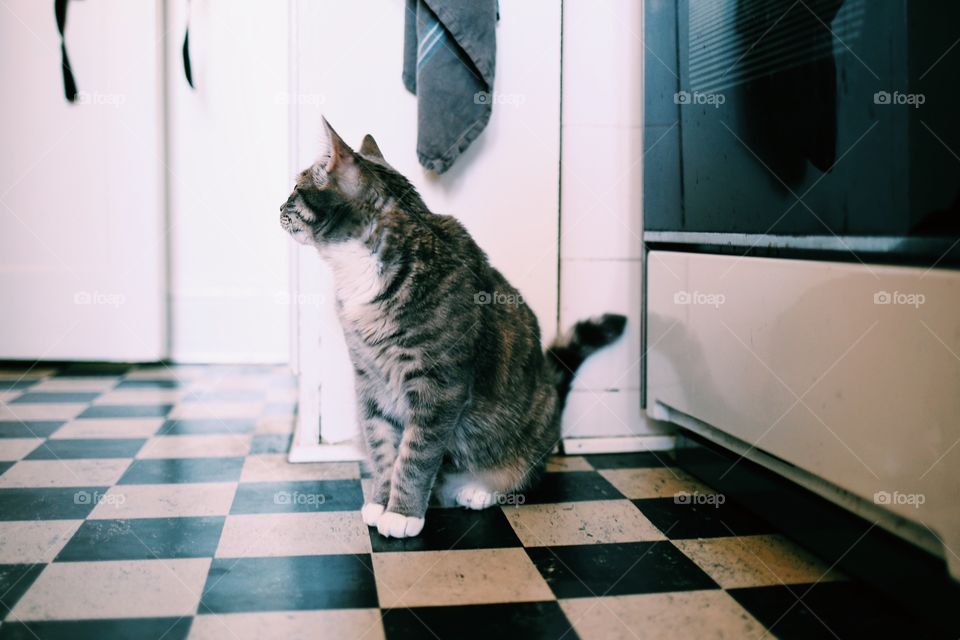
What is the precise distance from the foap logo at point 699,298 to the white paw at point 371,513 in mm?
756

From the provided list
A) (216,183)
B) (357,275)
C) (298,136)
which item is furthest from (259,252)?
(357,275)

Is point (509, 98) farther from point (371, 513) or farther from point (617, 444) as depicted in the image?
point (371, 513)

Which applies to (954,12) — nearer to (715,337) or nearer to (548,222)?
(715,337)

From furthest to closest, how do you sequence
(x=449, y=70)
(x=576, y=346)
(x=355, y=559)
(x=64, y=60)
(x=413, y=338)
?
(x=64, y=60)
(x=576, y=346)
(x=449, y=70)
(x=413, y=338)
(x=355, y=559)

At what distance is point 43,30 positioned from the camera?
2.83 m

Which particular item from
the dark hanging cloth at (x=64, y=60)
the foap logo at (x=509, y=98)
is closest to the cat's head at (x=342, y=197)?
the foap logo at (x=509, y=98)

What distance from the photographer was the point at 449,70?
5.50ft

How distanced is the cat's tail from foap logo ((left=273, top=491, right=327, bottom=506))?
590 millimetres

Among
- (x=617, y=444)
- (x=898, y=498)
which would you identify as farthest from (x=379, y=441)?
(x=898, y=498)

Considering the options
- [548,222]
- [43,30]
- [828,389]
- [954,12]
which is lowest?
[828,389]

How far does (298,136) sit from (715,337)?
1.02m

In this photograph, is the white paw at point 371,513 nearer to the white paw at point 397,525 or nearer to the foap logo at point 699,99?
the white paw at point 397,525

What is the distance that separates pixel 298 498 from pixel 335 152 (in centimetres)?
70

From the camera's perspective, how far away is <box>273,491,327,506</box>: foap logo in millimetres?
1552
